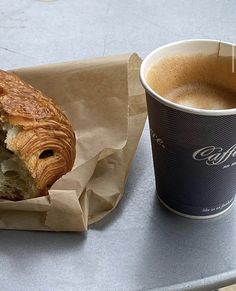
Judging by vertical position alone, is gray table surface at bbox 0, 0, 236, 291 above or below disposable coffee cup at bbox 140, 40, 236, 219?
below

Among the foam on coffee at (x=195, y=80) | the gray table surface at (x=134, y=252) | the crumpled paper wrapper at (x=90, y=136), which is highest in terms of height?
the foam on coffee at (x=195, y=80)

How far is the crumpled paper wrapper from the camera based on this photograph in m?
0.65

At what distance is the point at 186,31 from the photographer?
1090 mm

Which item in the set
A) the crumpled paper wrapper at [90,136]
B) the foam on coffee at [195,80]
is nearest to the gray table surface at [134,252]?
the crumpled paper wrapper at [90,136]

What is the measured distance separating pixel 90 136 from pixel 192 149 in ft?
0.73

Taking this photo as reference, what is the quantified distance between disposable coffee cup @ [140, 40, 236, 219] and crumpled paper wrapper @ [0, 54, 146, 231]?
76 mm

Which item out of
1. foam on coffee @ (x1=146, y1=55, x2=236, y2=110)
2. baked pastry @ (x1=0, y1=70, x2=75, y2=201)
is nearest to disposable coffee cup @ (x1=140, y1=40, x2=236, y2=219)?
foam on coffee @ (x1=146, y1=55, x2=236, y2=110)

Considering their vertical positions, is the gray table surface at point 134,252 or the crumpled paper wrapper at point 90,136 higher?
the crumpled paper wrapper at point 90,136

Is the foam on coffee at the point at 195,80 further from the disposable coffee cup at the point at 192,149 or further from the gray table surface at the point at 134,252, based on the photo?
the gray table surface at the point at 134,252

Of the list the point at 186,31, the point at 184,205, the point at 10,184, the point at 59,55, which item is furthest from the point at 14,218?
the point at 186,31

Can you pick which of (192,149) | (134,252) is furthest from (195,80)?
(134,252)

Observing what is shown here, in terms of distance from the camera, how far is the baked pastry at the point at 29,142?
2.18 ft

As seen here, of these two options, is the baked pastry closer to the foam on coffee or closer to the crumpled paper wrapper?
the crumpled paper wrapper

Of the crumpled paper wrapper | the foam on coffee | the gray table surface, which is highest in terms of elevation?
the foam on coffee
